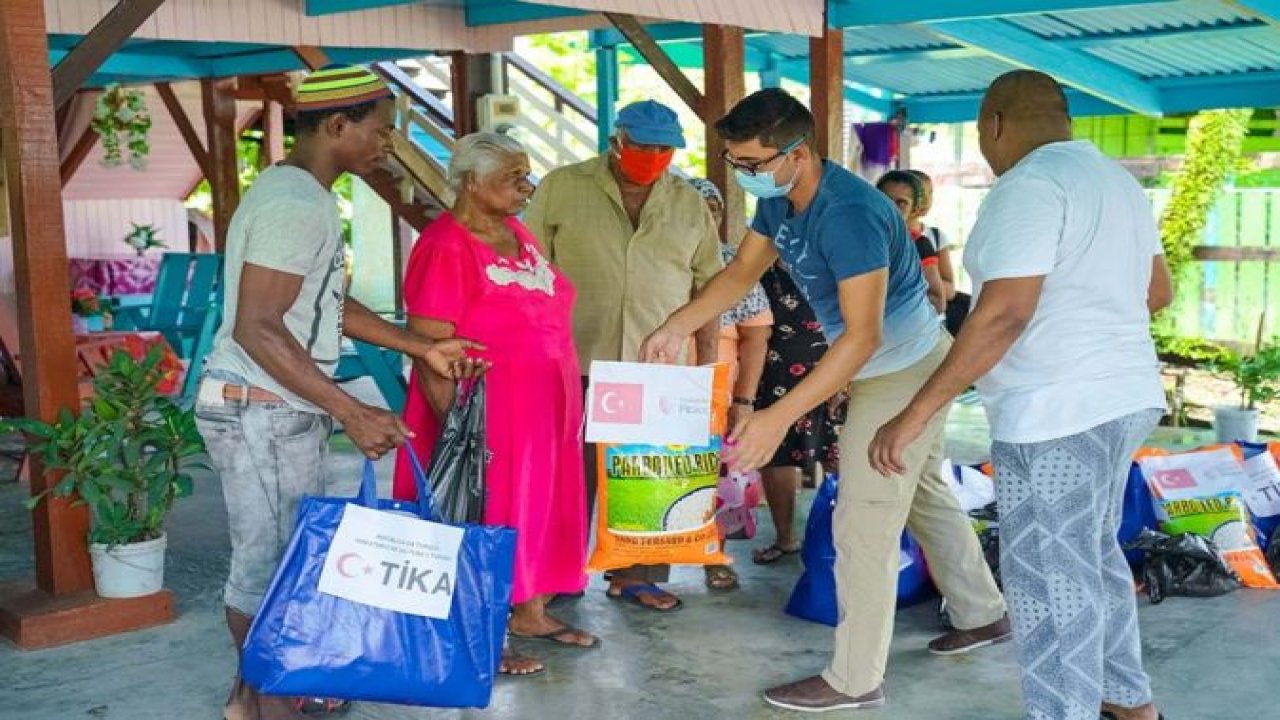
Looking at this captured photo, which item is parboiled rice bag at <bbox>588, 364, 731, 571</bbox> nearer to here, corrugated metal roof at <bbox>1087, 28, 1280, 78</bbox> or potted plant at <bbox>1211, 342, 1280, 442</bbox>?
potted plant at <bbox>1211, 342, 1280, 442</bbox>

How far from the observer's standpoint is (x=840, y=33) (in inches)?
256

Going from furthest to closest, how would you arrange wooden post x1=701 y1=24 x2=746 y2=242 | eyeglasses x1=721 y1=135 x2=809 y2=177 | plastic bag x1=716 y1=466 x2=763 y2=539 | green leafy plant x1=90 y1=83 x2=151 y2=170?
1. green leafy plant x1=90 y1=83 x2=151 y2=170
2. wooden post x1=701 y1=24 x2=746 y2=242
3. plastic bag x1=716 y1=466 x2=763 y2=539
4. eyeglasses x1=721 y1=135 x2=809 y2=177

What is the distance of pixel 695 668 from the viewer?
12.8 feet


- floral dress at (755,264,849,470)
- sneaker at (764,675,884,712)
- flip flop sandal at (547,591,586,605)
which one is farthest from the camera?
floral dress at (755,264,849,470)

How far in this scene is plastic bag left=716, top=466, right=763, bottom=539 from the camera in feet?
17.2

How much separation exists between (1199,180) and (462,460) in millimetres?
8911

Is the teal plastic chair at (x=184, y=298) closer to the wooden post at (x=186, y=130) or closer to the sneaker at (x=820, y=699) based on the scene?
the wooden post at (x=186, y=130)

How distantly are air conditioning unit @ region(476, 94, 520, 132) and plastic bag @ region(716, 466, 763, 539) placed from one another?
188 inches

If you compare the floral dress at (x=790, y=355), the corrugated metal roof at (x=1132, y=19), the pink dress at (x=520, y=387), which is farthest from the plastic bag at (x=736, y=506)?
the corrugated metal roof at (x=1132, y=19)

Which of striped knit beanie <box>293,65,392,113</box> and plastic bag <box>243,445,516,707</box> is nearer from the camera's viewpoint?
plastic bag <box>243,445,516,707</box>

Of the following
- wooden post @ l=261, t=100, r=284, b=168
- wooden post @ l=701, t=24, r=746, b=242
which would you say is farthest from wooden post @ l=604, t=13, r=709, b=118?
wooden post @ l=261, t=100, r=284, b=168

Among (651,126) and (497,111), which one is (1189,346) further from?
(651,126)

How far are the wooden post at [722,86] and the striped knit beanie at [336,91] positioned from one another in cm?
297

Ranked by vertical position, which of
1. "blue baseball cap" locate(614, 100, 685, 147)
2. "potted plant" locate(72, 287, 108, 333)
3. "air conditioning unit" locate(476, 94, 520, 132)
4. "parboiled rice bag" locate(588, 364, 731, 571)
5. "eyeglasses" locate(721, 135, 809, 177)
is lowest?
"parboiled rice bag" locate(588, 364, 731, 571)
